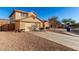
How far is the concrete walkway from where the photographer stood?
4.41 meters

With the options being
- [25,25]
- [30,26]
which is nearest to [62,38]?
[30,26]

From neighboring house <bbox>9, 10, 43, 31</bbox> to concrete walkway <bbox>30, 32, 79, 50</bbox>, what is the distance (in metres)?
0.24

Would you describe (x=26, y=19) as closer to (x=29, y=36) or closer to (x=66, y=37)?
(x=29, y=36)

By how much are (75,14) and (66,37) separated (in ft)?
2.34

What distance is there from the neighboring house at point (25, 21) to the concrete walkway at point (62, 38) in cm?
24

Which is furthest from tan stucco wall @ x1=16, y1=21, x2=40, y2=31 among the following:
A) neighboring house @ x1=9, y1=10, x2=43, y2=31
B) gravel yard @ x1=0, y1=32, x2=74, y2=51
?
gravel yard @ x1=0, y1=32, x2=74, y2=51

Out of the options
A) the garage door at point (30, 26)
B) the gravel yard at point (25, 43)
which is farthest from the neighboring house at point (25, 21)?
the gravel yard at point (25, 43)

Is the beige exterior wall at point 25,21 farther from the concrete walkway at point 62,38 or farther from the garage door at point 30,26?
the concrete walkway at point 62,38

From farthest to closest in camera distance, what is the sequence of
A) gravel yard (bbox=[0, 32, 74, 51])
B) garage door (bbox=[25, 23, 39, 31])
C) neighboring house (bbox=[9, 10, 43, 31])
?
garage door (bbox=[25, 23, 39, 31]), neighboring house (bbox=[9, 10, 43, 31]), gravel yard (bbox=[0, 32, 74, 51])

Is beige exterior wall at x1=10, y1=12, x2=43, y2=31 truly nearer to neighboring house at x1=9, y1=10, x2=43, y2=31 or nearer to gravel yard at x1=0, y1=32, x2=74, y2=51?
neighboring house at x1=9, y1=10, x2=43, y2=31

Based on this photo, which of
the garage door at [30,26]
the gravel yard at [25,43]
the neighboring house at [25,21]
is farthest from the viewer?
the garage door at [30,26]

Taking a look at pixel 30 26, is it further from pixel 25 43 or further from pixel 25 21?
pixel 25 43

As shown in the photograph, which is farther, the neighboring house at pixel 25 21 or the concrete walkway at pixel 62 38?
the neighboring house at pixel 25 21

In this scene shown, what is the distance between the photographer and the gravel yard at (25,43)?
437cm
